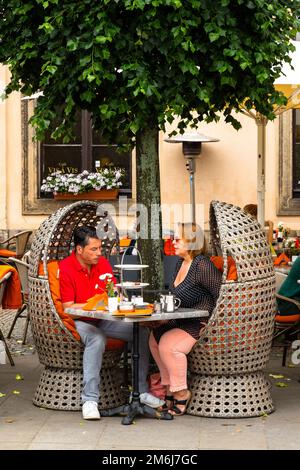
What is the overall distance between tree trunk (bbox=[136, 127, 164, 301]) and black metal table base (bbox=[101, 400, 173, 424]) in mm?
1538

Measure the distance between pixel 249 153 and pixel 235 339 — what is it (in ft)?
30.1

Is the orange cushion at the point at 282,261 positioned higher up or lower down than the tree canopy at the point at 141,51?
lower down

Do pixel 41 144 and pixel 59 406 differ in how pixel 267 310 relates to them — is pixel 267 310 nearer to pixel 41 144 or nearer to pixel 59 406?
pixel 59 406

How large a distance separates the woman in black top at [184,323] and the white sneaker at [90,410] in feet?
1.76

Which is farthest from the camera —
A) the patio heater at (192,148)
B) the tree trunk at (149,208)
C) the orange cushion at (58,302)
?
the patio heater at (192,148)

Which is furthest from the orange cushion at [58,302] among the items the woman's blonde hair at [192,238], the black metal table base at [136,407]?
the woman's blonde hair at [192,238]

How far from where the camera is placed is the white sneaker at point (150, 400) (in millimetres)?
7211

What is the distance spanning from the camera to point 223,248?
7.04 m

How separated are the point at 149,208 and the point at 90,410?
6.72 feet

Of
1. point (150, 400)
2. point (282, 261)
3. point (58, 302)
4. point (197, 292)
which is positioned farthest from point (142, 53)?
point (282, 261)

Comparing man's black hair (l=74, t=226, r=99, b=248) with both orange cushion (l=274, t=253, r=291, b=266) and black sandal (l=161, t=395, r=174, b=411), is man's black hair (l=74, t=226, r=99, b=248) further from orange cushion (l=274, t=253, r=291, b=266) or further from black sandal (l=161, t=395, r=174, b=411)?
orange cushion (l=274, t=253, r=291, b=266)

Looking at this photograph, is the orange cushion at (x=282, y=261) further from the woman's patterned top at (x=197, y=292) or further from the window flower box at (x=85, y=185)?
the window flower box at (x=85, y=185)

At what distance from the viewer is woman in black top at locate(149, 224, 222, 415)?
7.07 meters
